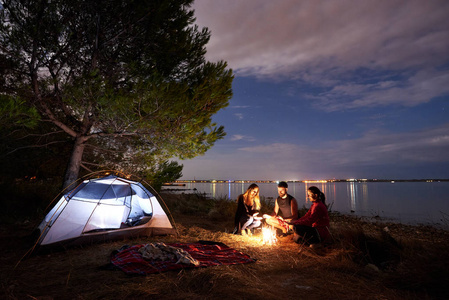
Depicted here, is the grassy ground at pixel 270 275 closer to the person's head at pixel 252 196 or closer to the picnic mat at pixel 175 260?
the picnic mat at pixel 175 260

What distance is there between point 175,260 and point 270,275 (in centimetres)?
155

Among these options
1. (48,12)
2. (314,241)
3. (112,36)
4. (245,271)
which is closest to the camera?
(245,271)

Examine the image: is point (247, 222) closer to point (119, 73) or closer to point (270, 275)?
point (270, 275)

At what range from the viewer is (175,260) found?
14.0 ft

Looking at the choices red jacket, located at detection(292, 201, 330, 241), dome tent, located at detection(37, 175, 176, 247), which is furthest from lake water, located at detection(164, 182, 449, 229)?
dome tent, located at detection(37, 175, 176, 247)

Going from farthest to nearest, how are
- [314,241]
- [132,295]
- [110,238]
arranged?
1. [110,238]
2. [314,241]
3. [132,295]

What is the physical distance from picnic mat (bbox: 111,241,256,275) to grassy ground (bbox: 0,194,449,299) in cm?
15

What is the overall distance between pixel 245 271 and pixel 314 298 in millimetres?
1243

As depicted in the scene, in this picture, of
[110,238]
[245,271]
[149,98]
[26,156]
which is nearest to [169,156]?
[149,98]

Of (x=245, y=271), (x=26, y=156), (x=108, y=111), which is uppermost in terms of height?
(x=108, y=111)

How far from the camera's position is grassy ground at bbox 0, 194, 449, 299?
3.15m

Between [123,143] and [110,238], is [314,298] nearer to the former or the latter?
[110,238]

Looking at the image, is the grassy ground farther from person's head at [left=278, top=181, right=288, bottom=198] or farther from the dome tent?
person's head at [left=278, top=181, right=288, bottom=198]

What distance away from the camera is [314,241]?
17.5ft
